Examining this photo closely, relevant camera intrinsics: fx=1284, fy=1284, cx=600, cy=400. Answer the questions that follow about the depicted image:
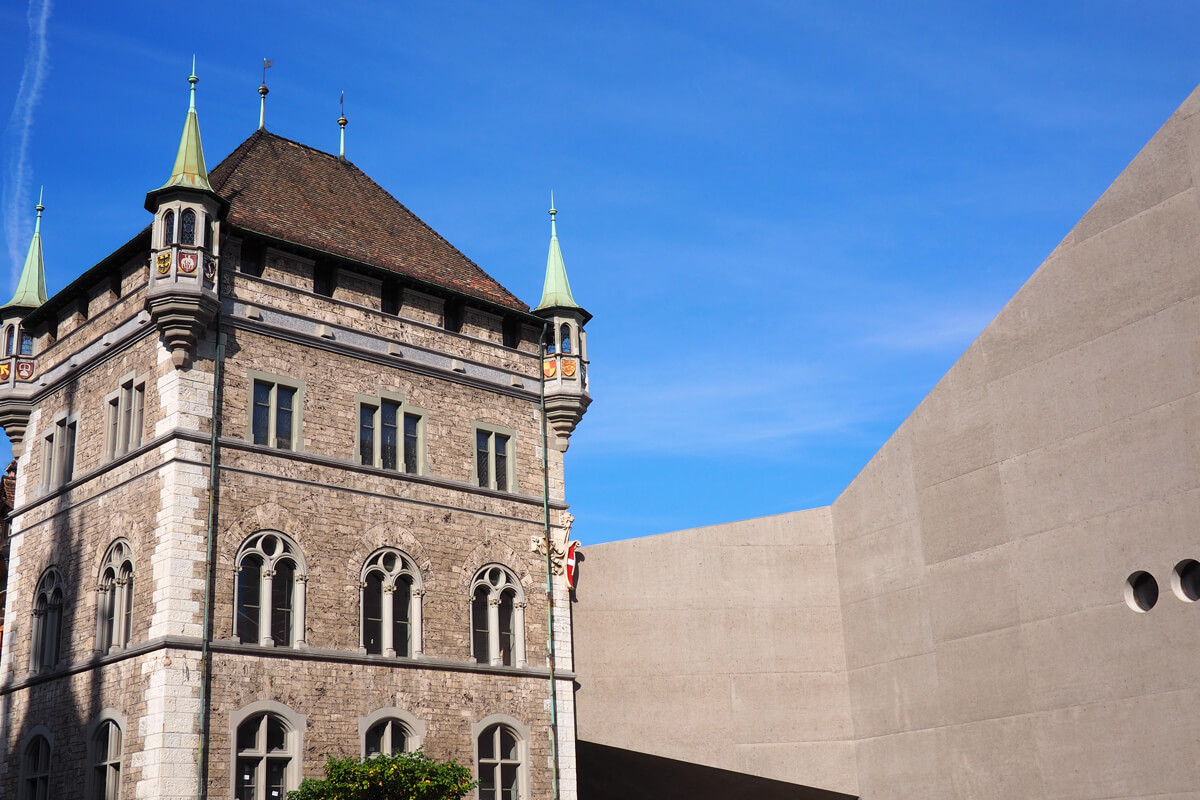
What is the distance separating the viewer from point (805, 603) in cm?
3334

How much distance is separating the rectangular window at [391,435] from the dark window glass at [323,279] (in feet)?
9.17

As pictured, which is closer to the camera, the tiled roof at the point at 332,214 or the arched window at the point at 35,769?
the arched window at the point at 35,769

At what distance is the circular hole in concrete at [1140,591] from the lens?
2519 cm

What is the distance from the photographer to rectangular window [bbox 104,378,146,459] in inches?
1117

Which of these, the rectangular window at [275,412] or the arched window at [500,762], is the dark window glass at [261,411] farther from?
the arched window at [500,762]

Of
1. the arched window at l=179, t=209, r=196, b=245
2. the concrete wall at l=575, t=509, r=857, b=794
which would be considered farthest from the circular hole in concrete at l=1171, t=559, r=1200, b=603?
the arched window at l=179, t=209, r=196, b=245

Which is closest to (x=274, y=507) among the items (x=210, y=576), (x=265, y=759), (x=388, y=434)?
(x=210, y=576)

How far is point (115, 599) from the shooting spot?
27.5 metres

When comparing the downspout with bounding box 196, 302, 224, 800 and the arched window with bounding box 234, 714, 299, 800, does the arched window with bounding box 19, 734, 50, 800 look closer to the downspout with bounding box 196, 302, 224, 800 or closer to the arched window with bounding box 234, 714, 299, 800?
the downspout with bounding box 196, 302, 224, 800

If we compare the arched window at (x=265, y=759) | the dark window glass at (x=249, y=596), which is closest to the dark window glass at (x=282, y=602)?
the dark window glass at (x=249, y=596)

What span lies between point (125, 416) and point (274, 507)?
417 centimetres

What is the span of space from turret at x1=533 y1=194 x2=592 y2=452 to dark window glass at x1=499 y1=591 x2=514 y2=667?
4611 millimetres

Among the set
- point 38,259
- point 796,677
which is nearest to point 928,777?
point 796,677

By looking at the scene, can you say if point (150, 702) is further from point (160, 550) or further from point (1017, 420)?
point (1017, 420)
